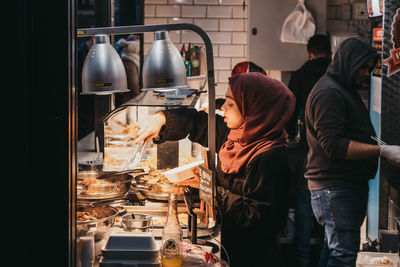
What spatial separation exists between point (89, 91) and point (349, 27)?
6019mm

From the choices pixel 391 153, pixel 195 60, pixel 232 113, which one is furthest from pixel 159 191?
pixel 195 60

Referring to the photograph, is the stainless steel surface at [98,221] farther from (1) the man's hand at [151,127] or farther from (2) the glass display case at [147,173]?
(1) the man's hand at [151,127]

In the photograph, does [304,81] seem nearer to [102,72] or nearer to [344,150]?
[344,150]

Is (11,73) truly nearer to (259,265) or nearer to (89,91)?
(89,91)

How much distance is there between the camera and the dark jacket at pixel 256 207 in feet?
9.87

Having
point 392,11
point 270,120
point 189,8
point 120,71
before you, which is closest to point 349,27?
point 189,8

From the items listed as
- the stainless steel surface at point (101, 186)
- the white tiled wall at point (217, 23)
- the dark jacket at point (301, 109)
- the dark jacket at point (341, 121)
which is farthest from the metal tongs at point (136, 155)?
the white tiled wall at point (217, 23)

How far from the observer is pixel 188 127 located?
4.17 meters

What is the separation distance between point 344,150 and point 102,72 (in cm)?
214

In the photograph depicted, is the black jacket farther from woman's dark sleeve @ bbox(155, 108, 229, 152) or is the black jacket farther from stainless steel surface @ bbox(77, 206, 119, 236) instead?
stainless steel surface @ bbox(77, 206, 119, 236)

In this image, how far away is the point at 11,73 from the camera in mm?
1719

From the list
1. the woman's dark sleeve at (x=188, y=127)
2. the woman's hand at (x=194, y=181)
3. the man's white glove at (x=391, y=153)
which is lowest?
the woman's hand at (x=194, y=181)

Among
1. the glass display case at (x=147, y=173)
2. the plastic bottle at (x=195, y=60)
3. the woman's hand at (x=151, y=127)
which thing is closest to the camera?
the glass display case at (x=147, y=173)

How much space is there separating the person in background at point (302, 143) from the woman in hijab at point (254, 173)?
2528 mm
